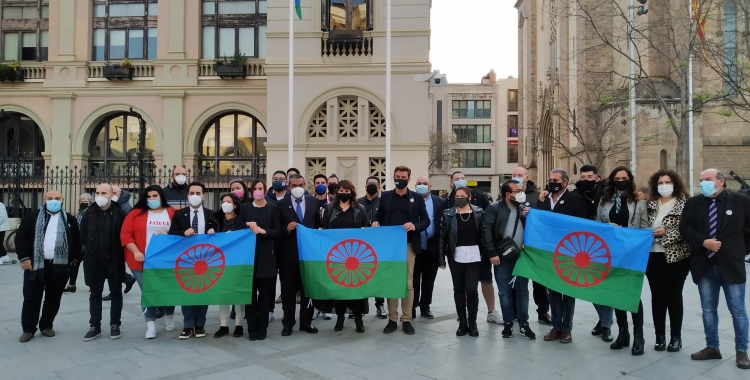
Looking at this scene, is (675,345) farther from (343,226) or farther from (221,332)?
(221,332)

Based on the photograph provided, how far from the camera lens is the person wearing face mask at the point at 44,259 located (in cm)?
824

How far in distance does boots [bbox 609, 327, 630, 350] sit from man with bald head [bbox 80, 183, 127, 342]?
22.3 ft

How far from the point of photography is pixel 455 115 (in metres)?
79.9

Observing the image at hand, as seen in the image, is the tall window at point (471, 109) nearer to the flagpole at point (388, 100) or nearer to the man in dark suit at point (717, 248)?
the flagpole at point (388, 100)

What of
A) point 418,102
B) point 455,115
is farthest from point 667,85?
point 455,115

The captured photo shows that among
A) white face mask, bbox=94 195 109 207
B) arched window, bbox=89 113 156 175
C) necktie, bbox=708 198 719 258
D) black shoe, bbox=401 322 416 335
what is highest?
arched window, bbox=89 113 156 175

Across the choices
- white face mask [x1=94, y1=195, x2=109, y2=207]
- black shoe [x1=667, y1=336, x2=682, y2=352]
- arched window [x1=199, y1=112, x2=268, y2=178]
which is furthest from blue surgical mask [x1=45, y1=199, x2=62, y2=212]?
arched window [x1=199, y1=112, x2=268, y2=178]

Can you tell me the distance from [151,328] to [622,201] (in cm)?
672

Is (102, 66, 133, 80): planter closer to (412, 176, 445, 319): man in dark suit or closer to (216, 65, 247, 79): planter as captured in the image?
(216, 65, 247, 79): planter

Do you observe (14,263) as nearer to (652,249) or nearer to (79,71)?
(79,71)

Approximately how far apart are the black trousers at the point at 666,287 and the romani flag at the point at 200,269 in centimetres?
536

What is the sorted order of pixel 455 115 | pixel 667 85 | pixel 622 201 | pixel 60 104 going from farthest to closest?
pixel 455 115 < pixel 667 85 < pixel 60 104 < pixel 622 201

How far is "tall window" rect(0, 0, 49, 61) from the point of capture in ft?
90.3

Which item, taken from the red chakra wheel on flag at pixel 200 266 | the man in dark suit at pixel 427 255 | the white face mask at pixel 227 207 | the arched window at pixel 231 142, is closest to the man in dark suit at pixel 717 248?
the man in dark suit at pixel 427 255
